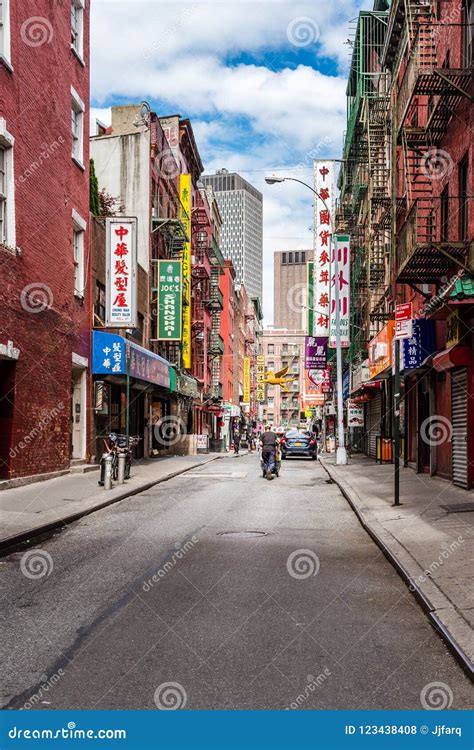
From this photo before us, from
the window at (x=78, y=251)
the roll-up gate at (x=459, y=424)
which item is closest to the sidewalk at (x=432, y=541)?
the roll-up gate at (x=459, y=424)

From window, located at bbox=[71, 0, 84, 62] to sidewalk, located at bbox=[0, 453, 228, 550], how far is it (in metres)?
12.5

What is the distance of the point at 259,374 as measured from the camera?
385 ft

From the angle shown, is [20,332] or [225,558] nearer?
[225,558]

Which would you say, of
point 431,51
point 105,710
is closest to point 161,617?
point 105,710

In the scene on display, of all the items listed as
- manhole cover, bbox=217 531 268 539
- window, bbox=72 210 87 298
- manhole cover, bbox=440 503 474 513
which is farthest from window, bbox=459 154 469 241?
window, bbox=72 210 87 298

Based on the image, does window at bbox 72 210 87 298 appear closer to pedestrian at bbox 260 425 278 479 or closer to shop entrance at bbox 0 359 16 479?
shop entrance at bbox 0 359 16 479

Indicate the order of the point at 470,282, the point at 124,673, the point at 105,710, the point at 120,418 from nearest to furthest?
1. the point at 105,710
2. the point at 124,673
3. the point at 470,282
4. the point at 120,418

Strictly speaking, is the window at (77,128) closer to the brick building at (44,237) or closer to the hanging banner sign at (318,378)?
the brick building at (44,237)

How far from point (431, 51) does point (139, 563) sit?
15085 mm

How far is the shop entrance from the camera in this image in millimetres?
16719

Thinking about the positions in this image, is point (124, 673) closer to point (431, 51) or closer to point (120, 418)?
point (431, 51)

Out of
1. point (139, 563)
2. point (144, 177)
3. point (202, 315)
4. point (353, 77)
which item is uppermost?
point (353, 77)

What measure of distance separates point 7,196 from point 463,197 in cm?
978

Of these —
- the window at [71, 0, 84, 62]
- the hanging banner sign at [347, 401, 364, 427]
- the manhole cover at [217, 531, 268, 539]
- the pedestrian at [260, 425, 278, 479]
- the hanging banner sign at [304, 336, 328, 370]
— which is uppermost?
the window at [71, 0, 84, 62]
